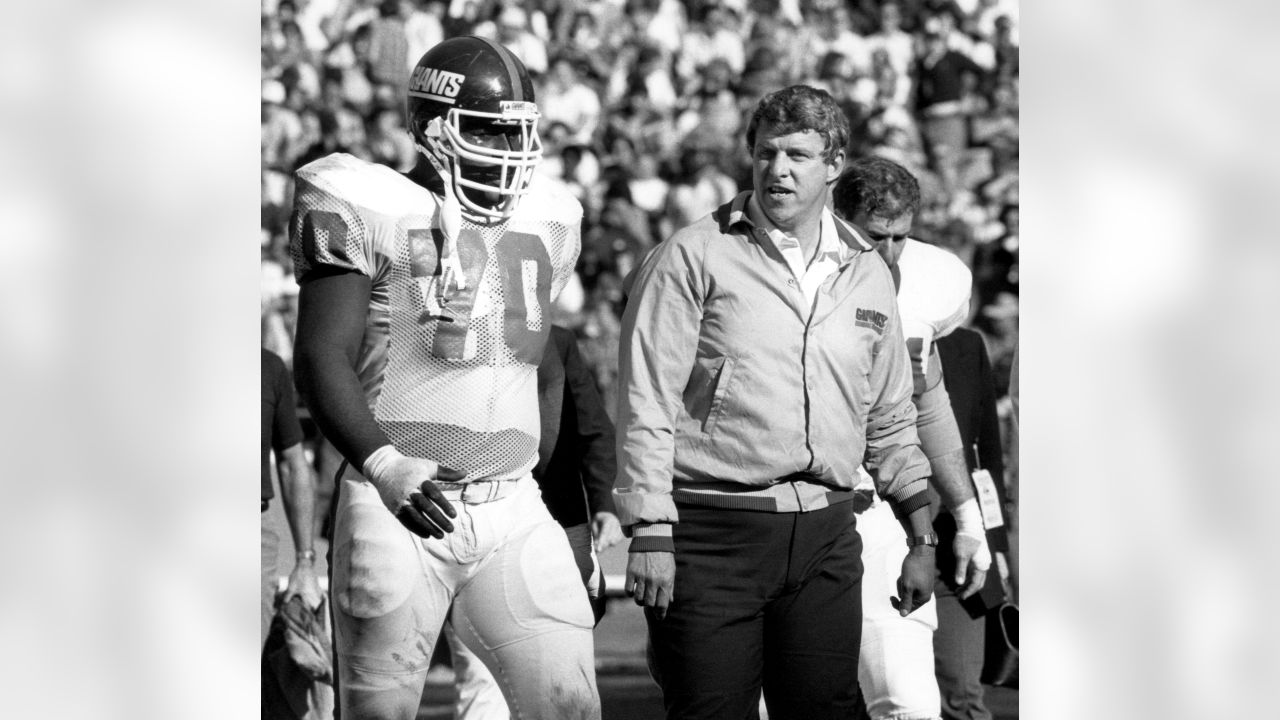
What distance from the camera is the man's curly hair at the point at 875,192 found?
3.19 m

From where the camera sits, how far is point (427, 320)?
2.57 metres

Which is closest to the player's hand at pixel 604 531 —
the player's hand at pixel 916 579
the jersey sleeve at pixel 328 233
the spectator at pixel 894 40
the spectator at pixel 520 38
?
the player's hand at pixel 916 579

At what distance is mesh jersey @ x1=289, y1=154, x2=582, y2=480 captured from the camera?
253 cm

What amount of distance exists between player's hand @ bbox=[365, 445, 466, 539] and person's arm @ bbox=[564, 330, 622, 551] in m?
0.60

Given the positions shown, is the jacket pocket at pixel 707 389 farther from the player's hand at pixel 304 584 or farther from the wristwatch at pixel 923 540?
the player's hand at pixel 304 584

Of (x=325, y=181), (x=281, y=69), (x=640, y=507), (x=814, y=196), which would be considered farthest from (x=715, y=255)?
(x=281, y=69)

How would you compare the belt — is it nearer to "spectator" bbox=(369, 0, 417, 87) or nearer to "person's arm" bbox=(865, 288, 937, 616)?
"person's arm" bbox=(865, 288, 937, 616)

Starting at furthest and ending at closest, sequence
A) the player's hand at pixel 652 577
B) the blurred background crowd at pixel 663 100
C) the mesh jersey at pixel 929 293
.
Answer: the blurred background crowd at pixel 663 100
the mesh jersey at pixel 929 293
the player's hand at pixel 652 577

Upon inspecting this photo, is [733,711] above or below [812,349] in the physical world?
below

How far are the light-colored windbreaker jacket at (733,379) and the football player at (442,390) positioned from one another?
0.81 ft

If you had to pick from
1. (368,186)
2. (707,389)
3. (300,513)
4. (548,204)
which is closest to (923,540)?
(707,389)

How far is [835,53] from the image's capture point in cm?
354
